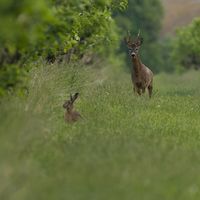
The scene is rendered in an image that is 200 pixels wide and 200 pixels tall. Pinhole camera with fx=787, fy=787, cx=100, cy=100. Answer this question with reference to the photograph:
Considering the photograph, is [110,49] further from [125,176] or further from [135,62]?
[125,176]

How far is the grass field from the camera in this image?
845 centimetres

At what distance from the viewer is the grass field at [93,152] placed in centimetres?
845

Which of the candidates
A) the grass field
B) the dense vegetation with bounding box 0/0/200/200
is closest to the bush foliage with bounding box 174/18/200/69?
the dense vegetation with bounding box 0/0/200/200

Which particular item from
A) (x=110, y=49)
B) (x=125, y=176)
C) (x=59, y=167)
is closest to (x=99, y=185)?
(x=125, y=176)

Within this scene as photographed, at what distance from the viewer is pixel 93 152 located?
10.3 m

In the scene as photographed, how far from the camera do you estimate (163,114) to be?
56.6 ft

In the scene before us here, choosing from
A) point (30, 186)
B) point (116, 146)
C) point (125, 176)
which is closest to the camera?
point (30, 186)

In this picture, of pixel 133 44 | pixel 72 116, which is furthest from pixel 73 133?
pixel 133 44

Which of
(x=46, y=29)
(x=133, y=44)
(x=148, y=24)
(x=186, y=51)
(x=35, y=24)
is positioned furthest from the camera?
(x=148, y=24)

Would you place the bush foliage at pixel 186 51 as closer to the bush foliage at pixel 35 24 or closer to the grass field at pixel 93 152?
the bush foliage at pixel 35 24

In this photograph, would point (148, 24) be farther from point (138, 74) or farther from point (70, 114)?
point (70, 114)

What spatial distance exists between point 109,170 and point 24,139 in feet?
4.97

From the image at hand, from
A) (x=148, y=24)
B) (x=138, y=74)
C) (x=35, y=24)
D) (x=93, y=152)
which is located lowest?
(x=93, y=152)

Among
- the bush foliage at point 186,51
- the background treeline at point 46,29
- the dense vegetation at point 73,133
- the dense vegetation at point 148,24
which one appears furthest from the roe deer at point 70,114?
the dense vegetation at point 148,24
